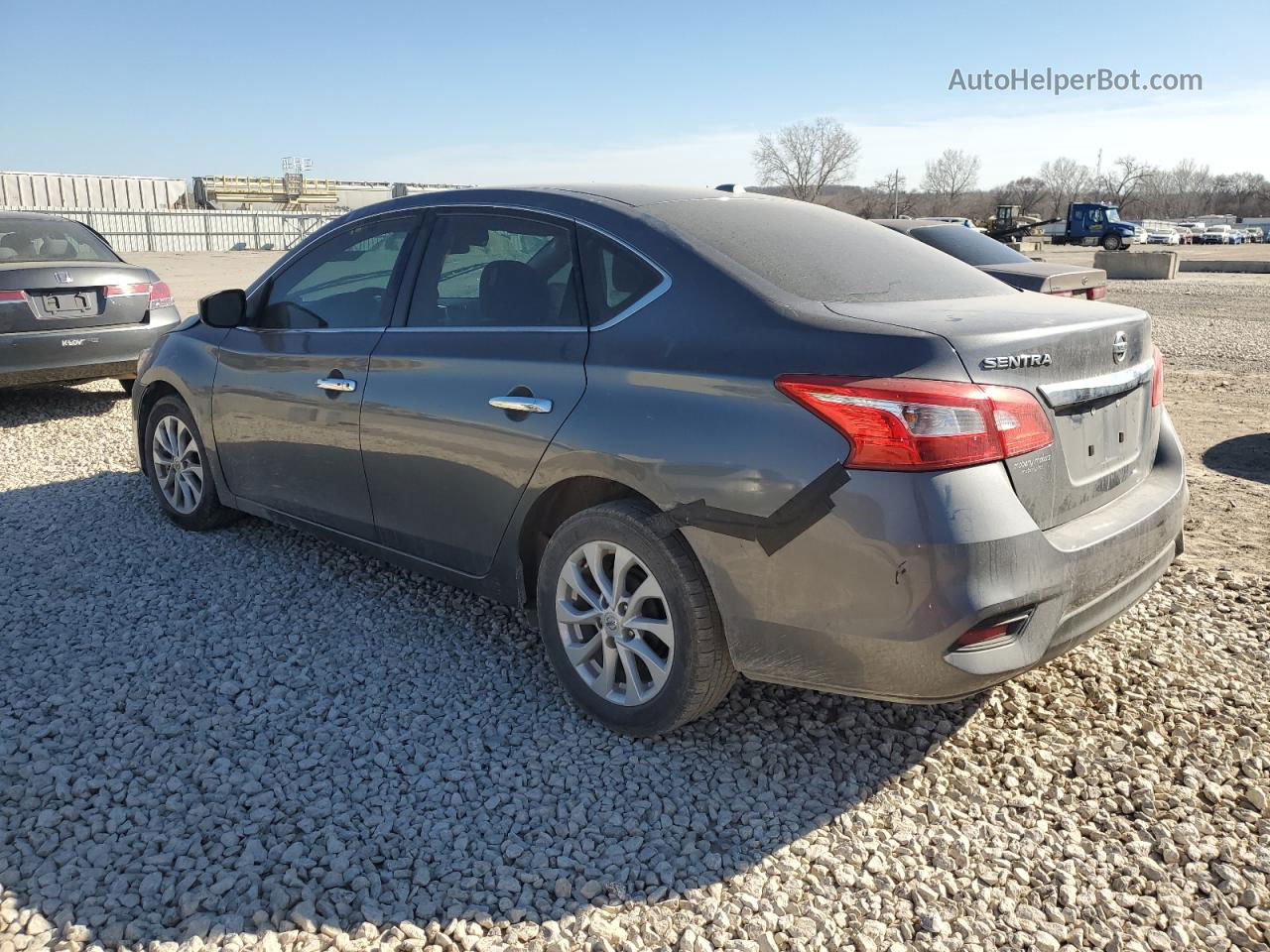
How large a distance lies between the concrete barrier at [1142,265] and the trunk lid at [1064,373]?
1143 inches

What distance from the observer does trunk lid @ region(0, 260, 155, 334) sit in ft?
24.7

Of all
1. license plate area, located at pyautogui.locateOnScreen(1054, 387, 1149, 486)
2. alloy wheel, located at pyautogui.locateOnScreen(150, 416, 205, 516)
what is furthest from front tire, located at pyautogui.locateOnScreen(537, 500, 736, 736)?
alloy wheel, located at pyautogui.locateOnScreen(150, 416, 205, 516)

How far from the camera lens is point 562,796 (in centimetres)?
300

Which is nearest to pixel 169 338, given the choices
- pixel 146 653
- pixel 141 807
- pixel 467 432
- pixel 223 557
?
pixel 223 557

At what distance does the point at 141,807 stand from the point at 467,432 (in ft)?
4.96

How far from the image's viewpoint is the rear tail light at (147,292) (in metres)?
8.03

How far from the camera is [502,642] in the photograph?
4.02 metres

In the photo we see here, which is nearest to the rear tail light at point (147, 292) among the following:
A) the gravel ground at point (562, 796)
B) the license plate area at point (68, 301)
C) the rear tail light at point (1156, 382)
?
the license plate area at point (68, 301)

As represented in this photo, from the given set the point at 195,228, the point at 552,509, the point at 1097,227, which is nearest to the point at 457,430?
the point at 552,509

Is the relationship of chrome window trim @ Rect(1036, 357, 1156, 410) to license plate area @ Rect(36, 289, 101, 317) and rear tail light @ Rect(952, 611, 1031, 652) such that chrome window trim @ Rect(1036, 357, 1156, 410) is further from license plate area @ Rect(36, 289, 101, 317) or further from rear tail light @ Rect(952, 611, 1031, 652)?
license plate area @ Rect(36, 289, 101, 317)

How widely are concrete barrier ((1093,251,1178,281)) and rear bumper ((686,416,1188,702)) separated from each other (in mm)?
29603

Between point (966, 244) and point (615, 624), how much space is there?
31.0ft

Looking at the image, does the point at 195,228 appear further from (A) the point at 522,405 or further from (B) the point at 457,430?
(A) the point at 522,405

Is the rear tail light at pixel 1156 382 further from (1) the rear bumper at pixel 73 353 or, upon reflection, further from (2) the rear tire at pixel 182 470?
(1) the rear bumper at pixel 73 353
